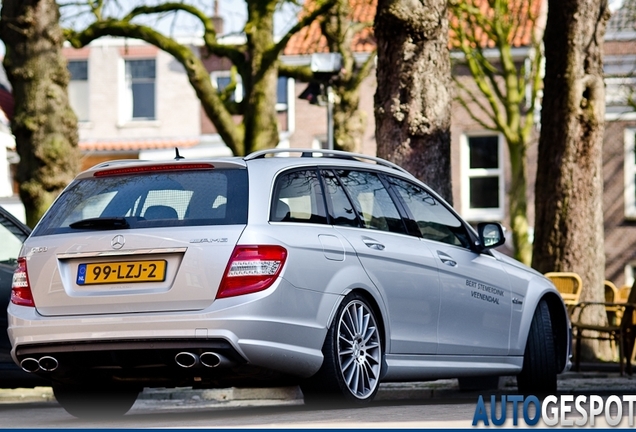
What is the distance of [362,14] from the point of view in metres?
37.4

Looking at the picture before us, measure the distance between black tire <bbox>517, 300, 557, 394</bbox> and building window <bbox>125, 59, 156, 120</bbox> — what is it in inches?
1304

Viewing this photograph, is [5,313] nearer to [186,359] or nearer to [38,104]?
[186,359]

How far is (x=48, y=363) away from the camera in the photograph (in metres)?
8.08

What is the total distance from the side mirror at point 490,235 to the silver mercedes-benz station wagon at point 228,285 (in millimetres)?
719

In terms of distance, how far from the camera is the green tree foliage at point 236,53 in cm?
2053

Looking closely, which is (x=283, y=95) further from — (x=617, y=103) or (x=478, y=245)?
(x=478, y=245)

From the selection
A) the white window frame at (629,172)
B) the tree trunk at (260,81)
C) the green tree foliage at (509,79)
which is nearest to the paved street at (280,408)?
the tree trunk at (260,81)

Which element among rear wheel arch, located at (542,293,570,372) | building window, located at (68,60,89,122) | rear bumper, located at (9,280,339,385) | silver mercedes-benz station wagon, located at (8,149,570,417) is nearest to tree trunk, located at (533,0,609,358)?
rear wheel arch, located at (542,293,570,372)

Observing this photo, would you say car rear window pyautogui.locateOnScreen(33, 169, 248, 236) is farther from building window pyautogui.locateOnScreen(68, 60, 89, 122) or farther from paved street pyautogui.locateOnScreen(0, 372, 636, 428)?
building window pyautogui.locateOnScreen(68, 60, 89, 122)

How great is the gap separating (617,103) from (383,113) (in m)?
20.9

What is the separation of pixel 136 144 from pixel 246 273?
34637 mm

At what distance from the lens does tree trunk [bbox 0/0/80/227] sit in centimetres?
1546

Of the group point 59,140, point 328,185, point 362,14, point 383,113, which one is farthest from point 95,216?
point 362,14

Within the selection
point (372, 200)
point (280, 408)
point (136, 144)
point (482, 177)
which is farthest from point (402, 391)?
point (136, 144)
